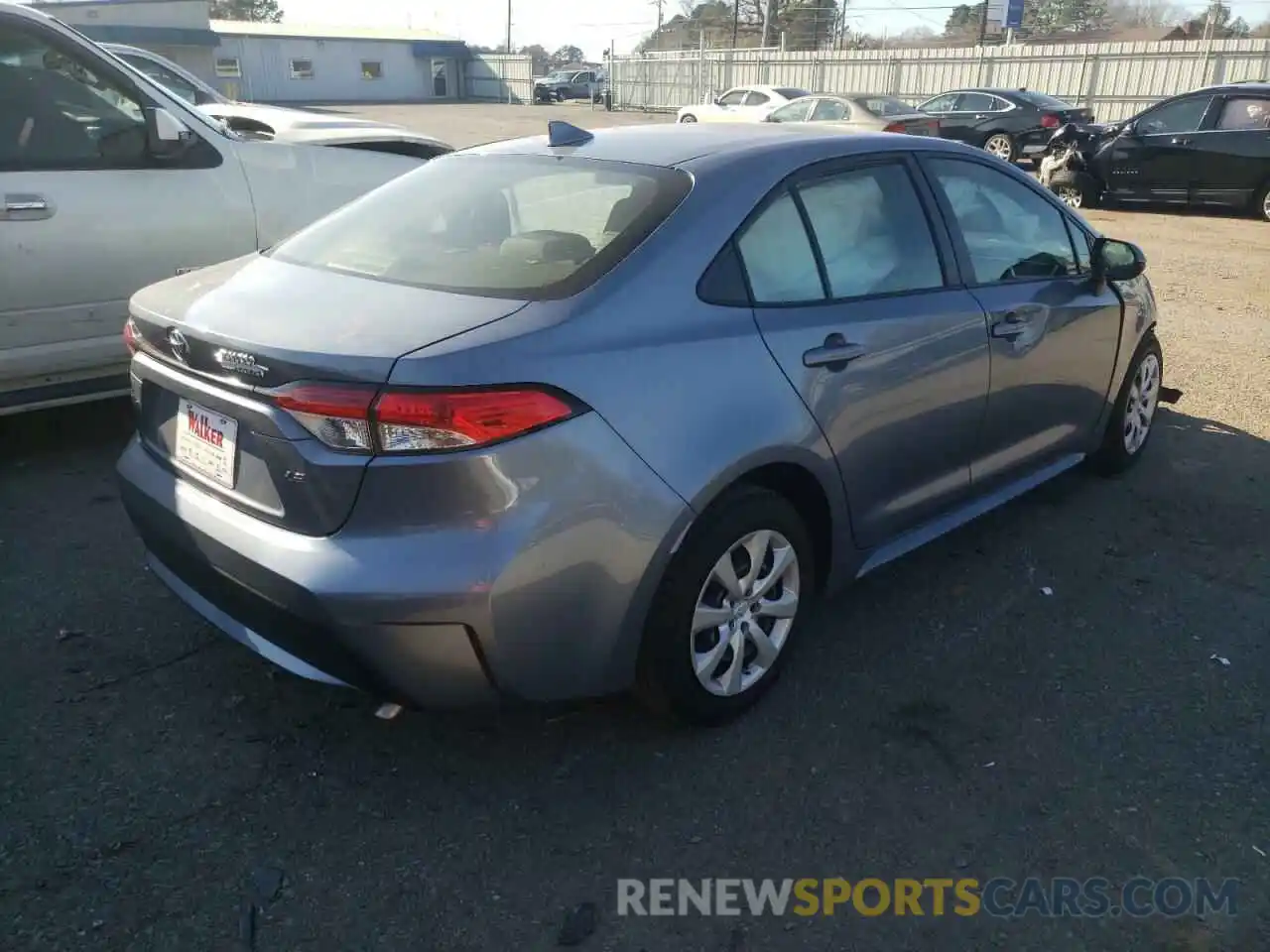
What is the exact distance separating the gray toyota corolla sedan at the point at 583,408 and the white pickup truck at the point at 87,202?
1775 millimetres

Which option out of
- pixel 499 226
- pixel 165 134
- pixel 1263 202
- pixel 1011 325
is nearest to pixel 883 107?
pixel 1263 202

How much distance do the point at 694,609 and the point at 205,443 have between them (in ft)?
4.35

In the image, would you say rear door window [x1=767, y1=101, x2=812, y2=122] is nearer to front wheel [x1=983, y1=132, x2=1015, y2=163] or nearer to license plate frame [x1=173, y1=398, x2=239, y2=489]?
front wheel [x1=983, y1=132, x2=1015, y2=163]

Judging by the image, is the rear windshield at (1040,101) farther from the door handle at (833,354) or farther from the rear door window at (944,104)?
the door handle at (833,354)

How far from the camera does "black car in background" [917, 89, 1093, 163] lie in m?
18.7

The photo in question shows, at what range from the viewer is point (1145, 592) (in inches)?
154

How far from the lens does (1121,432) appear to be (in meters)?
4.83

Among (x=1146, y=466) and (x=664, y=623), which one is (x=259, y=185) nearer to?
(x=664, y=623)

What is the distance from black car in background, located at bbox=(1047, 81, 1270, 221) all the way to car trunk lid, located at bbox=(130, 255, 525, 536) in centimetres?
1403

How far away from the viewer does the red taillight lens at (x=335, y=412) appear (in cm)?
231

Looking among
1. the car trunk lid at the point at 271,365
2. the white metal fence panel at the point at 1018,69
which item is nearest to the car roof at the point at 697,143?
the car trunk lid at the point at 271,365

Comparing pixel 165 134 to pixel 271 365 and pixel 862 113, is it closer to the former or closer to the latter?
pixel 271 365

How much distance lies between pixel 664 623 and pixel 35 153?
3.67 m

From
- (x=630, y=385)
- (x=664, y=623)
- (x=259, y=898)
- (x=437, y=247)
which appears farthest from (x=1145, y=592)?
(x=259, y=898)
